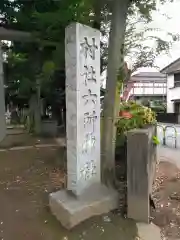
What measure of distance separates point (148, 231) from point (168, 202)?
1.53 meters

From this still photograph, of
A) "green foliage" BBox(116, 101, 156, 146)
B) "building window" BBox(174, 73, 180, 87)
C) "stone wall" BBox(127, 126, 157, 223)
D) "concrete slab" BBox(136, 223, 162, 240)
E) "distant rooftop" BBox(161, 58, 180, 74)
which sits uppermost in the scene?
"distant rooftop" BBox(161, 58, 180, 74)

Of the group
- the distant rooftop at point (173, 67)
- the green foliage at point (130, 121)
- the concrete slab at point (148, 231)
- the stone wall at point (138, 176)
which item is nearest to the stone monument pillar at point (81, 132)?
the stone wall at point (138, 176)

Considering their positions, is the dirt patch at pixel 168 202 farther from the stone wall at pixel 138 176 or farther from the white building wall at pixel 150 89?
the white building wall at pixel 150 89

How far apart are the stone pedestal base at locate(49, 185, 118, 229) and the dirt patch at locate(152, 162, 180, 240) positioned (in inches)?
33.4

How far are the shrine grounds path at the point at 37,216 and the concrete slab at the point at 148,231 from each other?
0.09 meters

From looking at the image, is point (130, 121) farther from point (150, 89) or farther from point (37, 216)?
point (150, 89)

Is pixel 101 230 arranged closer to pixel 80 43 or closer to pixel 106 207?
pixel 106 207

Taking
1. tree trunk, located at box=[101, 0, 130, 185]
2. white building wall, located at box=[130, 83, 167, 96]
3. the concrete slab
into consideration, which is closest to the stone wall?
the concrete slab

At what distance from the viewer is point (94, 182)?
4980 millimetres

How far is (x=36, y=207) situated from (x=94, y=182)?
1.03 meters

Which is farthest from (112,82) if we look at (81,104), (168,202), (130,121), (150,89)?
(150,89)

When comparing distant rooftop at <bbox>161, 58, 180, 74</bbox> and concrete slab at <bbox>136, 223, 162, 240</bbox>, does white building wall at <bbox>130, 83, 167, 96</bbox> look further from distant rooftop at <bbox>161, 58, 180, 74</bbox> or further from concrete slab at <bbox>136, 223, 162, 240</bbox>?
concrete slab at <bbox>136, 223, 162, 240</bbox>

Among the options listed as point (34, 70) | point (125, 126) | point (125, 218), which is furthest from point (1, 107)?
point (125, 218)

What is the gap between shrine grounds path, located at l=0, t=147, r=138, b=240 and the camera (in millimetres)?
4289
